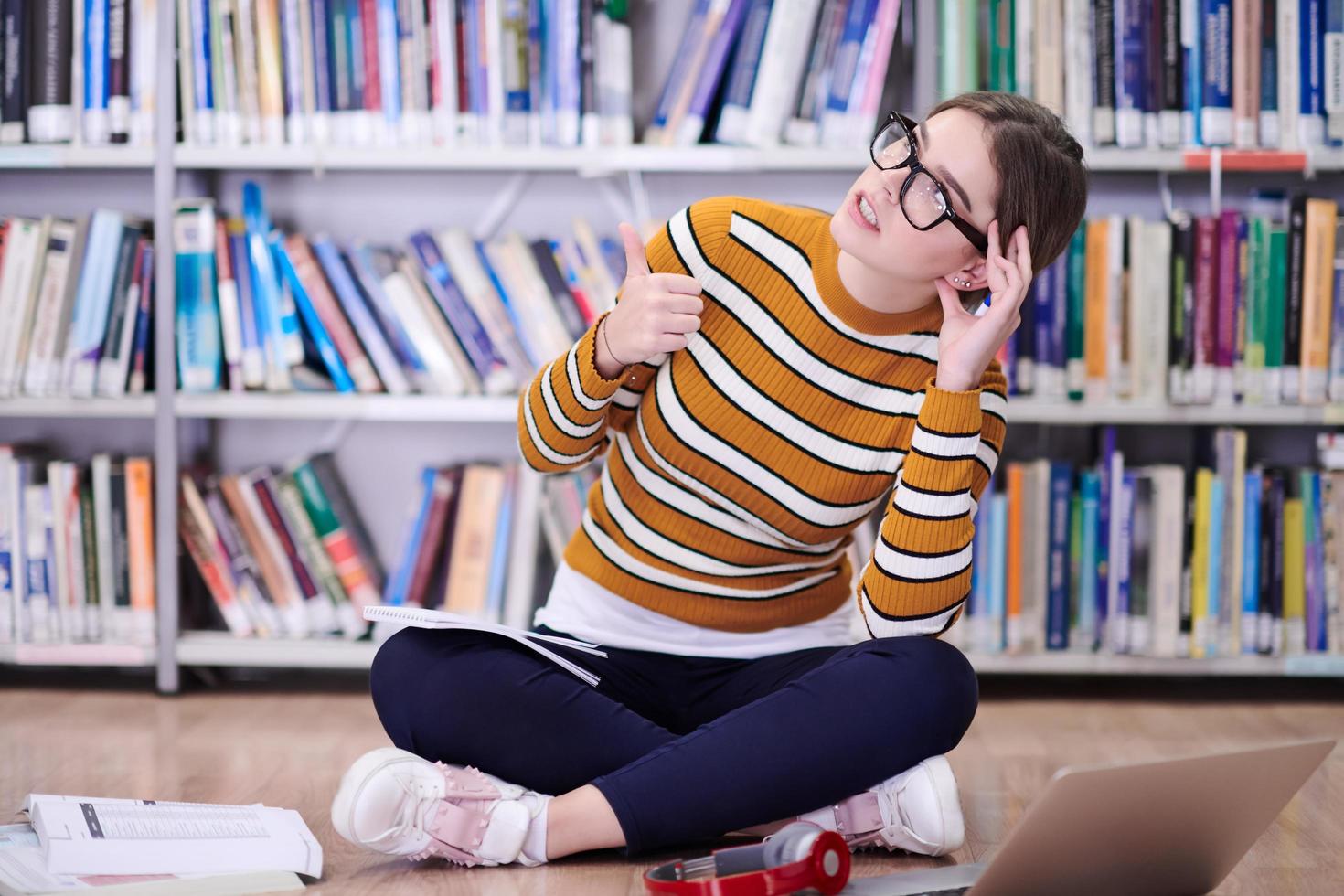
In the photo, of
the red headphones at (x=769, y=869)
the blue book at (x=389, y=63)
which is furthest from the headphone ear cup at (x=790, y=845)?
the blue book at (x=389, y=63)

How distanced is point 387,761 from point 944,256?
70 cm

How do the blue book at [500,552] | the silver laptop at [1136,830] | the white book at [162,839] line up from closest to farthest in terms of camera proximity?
the silver laptop at [1136,830], the white book at [162,839], the blue book at [500,552]

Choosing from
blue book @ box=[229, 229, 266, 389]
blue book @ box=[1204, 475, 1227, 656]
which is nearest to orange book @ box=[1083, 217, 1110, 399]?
blue book @ box=[1204, 475, 1227, 656]

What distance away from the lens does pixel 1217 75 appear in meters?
2.06

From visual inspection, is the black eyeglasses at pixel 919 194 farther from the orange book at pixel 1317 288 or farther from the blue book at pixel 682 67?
the orange book at pixel 1317 288

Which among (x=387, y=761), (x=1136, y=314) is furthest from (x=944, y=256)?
(x=1136, y=314)

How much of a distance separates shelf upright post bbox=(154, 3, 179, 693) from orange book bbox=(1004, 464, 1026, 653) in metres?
1.35

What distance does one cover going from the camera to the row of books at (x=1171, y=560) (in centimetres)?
210

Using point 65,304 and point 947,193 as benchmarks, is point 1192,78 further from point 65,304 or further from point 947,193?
point 65,304

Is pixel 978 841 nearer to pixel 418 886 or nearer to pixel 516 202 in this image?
pixel 418 886

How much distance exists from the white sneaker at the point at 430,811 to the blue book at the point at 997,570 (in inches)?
43.1

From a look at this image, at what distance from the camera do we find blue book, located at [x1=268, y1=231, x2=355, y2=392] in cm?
212

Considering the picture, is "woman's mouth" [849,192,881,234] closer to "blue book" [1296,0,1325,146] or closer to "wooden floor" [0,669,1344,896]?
"wooden floor" [0,669,1344,896]

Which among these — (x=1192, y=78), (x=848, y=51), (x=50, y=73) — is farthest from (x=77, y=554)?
(x=1192, y=78)
